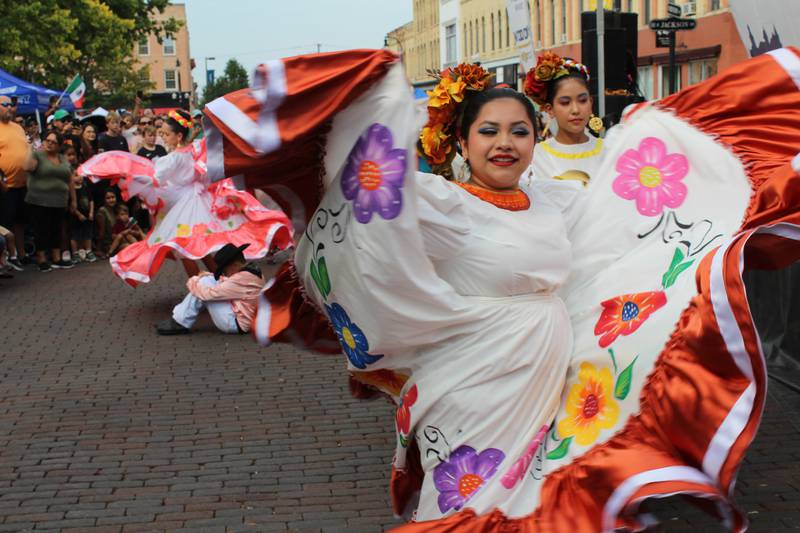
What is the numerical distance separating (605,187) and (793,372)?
286cm

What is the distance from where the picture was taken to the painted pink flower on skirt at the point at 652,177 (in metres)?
3.82

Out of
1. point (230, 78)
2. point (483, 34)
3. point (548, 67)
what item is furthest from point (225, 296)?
point (230, 78)

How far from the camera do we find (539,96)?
19.9 feet

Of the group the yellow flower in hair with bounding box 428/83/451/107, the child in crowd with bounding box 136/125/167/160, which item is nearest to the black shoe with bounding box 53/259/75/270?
the child in crowd with bounding box 136/125/167/160

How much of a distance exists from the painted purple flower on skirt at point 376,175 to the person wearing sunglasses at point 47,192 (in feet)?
32.2

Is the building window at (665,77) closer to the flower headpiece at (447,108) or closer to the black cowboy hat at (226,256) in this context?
the black cowboy hat at (226,256)

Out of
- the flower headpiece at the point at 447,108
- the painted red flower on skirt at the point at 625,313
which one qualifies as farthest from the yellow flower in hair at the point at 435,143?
the painted red flower on skirt at the point at 625,313

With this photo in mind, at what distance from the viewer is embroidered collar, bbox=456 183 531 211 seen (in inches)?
139

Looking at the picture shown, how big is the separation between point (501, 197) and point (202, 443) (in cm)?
264

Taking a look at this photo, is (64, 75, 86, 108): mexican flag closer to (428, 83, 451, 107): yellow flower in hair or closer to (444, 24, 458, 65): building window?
(428, 83, 451, 107): yellow flower in hair

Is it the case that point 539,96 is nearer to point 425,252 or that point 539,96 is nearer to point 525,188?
point 525,188

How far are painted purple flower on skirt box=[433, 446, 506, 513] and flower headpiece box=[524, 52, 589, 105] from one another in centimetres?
315

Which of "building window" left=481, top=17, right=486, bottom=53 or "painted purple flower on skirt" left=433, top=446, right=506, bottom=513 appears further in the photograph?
"building window" left=481, top=17, right=486, bottom=53

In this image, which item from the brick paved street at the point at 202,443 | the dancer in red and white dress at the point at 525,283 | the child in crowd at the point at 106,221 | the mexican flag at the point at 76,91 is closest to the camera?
the dancer in red and white dress at the point at 525,283
